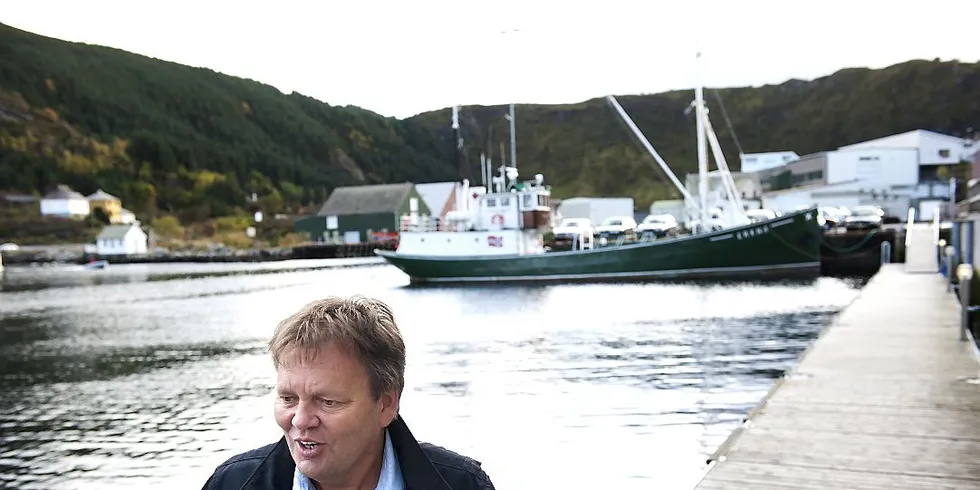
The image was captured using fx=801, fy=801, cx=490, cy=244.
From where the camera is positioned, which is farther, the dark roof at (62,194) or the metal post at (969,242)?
the dark roof at (62,194)

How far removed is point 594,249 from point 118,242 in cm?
7103

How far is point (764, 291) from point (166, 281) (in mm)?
38372

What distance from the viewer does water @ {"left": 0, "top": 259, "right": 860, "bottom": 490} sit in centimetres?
969

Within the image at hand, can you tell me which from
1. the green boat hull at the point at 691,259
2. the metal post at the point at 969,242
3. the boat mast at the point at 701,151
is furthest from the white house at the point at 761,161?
the metal post at the point at 969,242

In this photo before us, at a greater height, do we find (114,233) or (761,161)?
(761,161)

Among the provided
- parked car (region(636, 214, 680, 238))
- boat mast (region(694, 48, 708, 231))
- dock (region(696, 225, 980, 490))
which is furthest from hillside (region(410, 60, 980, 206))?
dock (region(696, 225, 980, 490))

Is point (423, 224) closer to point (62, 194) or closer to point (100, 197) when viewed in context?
point (100, 197)

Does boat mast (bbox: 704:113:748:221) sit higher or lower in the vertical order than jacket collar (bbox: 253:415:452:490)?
higher

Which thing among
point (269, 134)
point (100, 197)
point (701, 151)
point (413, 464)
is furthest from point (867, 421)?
point (269, 134)

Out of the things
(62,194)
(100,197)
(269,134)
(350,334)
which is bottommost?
(350,334)

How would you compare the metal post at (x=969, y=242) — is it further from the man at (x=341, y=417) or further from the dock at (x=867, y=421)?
the man at (x=341, y=417)

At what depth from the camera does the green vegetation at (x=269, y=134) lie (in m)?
128

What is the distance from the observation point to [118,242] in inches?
3605

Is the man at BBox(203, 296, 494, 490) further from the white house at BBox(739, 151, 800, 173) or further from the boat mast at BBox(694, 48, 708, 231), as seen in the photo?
the white house at BBox(739, 151, 800, 173)
